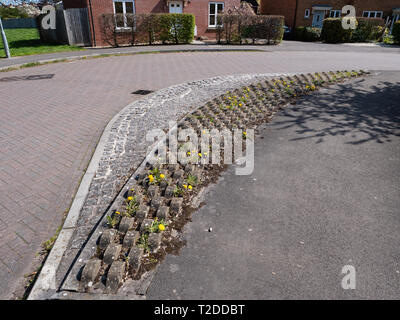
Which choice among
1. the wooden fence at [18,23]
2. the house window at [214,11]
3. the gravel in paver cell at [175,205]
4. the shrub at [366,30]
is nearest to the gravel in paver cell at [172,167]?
the gravel in paver cell at [175,205]

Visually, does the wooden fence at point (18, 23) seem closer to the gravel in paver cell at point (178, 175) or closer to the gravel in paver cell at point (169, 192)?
the gravel in paver cell at point (178, 175)

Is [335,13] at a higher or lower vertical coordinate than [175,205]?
higher

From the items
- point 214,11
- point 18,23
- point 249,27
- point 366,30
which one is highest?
point 214,11

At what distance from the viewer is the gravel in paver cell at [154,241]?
3.35 metres

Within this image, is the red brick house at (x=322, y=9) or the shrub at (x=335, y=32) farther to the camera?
the red brick house at (x=322, y=9)

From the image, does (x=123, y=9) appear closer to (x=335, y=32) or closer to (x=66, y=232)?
(x=335, y=32)

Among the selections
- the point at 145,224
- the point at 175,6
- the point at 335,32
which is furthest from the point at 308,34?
the point at 145,224

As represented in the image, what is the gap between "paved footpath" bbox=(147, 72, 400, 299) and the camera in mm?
2955

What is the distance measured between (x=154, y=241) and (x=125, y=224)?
0.43m

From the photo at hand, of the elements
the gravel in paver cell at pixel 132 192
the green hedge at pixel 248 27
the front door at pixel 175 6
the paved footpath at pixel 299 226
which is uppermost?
the front door at pixel 175 6

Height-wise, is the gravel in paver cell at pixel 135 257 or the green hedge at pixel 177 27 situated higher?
the green hedge at pixel 177 27

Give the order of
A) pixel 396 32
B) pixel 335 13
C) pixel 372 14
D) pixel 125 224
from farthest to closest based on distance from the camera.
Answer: pixel 372 14, pixel 335 13, pixel 396 32, pixel 125 224

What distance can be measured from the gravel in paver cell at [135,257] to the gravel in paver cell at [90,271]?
0.31 meters

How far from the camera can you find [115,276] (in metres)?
2.91
